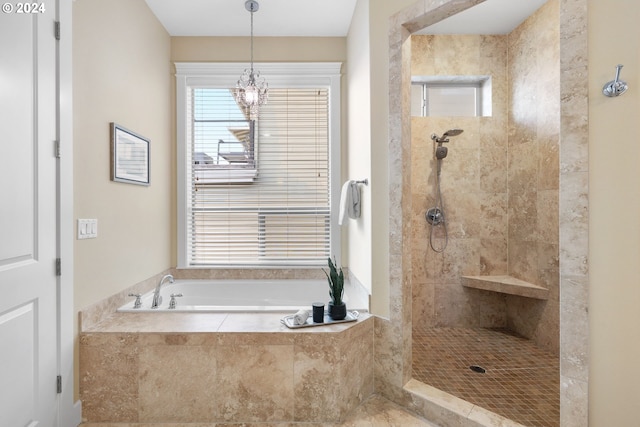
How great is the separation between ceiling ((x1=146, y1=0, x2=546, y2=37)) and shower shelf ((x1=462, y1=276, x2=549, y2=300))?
7.05 ft

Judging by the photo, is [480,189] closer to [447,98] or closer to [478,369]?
[447,98]

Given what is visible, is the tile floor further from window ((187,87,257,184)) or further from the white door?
window ((187,87,257,184))

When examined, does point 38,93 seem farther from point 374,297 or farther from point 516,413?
point 516,413

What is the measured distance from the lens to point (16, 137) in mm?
1356

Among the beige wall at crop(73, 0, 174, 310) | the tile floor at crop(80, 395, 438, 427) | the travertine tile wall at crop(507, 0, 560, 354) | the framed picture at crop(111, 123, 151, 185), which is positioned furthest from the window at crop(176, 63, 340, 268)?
the travertine tile wall at crop(507, 0, 560, 354)

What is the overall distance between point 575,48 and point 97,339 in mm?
2672

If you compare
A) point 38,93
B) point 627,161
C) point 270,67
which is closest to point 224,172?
point 270,67

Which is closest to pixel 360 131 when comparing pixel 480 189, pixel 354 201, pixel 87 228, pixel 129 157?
pixel 354 201

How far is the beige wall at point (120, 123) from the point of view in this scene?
1744mm

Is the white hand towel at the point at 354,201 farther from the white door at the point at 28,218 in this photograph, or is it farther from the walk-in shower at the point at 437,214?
the white door at the point at 28,218

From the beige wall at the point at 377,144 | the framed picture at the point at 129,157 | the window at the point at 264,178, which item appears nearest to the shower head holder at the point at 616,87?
the beige wall at the point at 377,144

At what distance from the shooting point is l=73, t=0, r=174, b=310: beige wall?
1.74 meters

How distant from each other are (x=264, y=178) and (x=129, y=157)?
115 centimetres

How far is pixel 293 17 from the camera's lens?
2.60 meters
